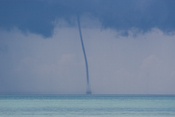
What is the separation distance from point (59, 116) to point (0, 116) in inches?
182

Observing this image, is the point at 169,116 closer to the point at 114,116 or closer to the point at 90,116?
the point at 114,116

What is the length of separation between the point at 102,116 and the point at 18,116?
668 centimetres

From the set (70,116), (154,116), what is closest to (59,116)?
(70,116)

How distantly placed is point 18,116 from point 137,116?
9430 mm

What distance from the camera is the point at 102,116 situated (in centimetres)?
3009

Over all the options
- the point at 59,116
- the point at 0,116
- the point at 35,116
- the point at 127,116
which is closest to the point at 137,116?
the point at 127,116

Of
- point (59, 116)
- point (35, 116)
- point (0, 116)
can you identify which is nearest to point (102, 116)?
point (59, 116)

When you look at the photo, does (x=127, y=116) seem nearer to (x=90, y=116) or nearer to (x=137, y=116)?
(x=137, y=116)

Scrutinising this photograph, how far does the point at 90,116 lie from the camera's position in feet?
99.1

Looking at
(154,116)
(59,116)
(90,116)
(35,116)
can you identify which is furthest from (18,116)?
(154,116)

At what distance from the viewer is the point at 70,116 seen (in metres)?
30.6

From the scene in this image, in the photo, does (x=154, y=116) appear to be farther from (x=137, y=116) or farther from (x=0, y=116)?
(x=0, y=116)

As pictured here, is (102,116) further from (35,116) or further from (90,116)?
(35,116)

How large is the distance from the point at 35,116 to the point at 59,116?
1921mm
